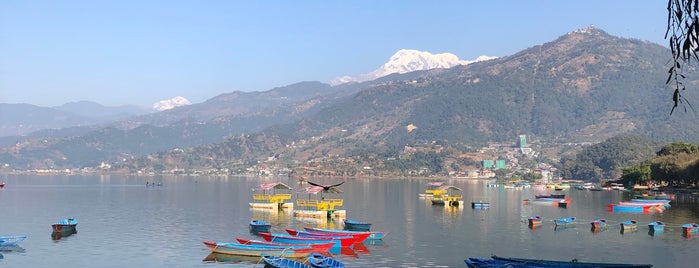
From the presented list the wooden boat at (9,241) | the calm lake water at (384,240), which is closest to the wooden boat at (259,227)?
the calm lake water at (384,240)

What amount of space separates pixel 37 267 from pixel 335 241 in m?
19.3

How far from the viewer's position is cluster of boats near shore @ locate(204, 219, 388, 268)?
142 ft

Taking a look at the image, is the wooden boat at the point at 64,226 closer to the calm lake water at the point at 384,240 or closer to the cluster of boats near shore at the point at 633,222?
the calm lake water at the point at 384,240

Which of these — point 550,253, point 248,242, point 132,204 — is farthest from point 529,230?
point 132,204

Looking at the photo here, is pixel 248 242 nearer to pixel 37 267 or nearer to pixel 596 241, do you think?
pixel 37 267

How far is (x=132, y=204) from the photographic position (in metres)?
117

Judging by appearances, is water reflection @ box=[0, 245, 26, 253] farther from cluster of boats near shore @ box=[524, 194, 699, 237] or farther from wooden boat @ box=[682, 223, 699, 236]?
wooden boat @ box=[682, 223, 699, 236]

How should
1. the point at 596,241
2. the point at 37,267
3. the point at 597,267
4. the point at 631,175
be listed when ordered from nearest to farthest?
the point at 597,267, the point at 37,267, the point at 596,241, the point at 631,175

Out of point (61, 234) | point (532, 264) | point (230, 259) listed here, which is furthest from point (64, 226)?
point (532, 264)

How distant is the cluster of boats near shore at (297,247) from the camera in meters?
43.3

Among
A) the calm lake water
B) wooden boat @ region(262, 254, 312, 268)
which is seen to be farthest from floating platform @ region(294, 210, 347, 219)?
wooden boat @ region(262, 254, 312, 268)

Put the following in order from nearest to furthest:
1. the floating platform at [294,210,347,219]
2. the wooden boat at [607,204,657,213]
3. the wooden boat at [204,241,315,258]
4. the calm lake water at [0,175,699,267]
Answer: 1. the wooden boat at [204,241,315,258]
2. the calm lake water at [0,175,699,267]
3. the floating platform at [294,210,347,219]
4. the wooden boat at [607,204,657,213]

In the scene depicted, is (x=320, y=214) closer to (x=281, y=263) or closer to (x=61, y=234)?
(x=61, y=234)

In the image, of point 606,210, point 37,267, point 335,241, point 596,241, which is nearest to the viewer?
point 37,267
